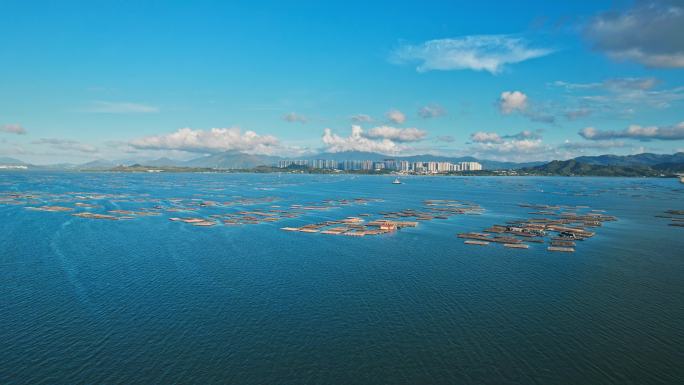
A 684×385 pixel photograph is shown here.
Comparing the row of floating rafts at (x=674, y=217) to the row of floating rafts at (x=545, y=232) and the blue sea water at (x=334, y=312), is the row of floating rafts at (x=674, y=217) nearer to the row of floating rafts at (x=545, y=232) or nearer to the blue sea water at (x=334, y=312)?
the row of floating rafts at (x=545, y=232)

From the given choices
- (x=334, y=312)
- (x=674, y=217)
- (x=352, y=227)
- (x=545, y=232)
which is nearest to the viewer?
(x=334, y=312)

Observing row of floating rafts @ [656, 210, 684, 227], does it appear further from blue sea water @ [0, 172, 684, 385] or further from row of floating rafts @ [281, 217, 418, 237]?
row of floating rafts @ [281, 217, 418, 237]

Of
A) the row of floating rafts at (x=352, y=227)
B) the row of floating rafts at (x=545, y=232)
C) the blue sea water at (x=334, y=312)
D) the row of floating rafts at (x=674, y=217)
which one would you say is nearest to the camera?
the blue sea water at (x=334, y=312)

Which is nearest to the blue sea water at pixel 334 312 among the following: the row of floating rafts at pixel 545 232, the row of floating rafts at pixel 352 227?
the row of floating rafts at pixel 545 232

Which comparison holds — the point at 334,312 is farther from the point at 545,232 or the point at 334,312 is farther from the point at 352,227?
the point at 545,232

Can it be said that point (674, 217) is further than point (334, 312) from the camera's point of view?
Yes

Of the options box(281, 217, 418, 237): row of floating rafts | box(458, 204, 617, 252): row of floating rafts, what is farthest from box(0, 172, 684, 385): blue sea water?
box(281, 217, 418, 237): row of floating rafts

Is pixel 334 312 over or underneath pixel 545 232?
underneath

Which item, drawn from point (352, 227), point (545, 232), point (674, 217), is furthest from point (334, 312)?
point (674, 217)

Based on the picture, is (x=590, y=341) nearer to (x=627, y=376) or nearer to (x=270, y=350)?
(x=627, y=376)
